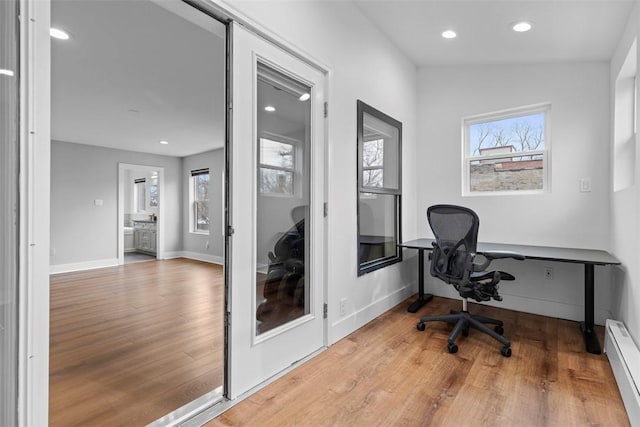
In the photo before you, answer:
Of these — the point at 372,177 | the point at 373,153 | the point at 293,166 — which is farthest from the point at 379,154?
the point at 293,166

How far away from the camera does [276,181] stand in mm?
2162

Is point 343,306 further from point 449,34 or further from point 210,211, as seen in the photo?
point 210,211

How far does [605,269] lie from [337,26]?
3.15m

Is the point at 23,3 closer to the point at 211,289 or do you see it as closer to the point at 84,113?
the point at 211,289

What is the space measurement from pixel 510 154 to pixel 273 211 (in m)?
2.75

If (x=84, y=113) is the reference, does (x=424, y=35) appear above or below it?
above

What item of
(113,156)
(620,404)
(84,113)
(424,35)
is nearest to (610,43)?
(424,35)

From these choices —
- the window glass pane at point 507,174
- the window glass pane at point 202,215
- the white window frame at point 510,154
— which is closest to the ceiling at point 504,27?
the white window frame at point 510,154

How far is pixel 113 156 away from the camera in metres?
6.57

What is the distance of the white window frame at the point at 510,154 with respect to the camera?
3270mm

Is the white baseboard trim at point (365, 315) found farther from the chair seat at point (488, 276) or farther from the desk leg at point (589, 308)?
the desk leg at point (589, 308)

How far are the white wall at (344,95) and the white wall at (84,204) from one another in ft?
18.5

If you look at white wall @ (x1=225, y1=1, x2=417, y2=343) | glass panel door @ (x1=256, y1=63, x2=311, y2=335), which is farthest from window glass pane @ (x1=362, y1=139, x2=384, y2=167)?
glass panel door @ (x1=256, y1=63, x2=311, y2=335)

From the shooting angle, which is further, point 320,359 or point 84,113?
point 84,113
